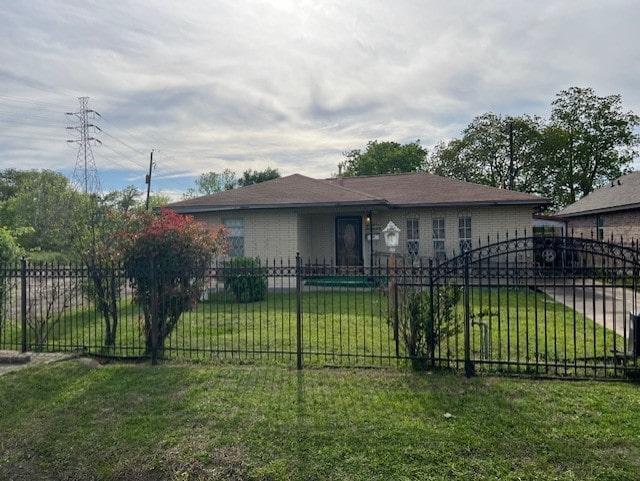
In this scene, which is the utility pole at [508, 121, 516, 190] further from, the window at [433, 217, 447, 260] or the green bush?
the green bush

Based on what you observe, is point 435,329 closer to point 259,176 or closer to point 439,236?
point 439,236

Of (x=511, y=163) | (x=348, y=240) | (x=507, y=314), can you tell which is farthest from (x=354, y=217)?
(x=511, y=163)

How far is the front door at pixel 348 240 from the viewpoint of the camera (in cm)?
1723

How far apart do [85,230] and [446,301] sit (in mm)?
7131

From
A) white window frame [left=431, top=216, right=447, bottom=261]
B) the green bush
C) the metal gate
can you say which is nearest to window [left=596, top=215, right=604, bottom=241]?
white window frame [left=431, top=216, right=447, bottom=261]

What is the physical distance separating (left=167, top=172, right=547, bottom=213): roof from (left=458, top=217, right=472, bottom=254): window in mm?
890

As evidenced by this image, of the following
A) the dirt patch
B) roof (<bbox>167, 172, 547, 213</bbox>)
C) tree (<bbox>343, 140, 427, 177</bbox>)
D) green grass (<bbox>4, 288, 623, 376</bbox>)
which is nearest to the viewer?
green grass (<bbox>4, 288, 623, 376</bbox>)

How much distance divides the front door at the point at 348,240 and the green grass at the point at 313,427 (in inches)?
448

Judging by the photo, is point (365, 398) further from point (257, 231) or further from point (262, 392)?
point (257, 231)

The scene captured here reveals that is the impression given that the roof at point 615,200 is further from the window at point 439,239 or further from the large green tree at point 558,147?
the large green tree at point 558,147

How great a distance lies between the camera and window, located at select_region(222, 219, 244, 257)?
1591cm

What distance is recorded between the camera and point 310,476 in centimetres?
350

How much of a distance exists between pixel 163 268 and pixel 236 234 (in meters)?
9.39

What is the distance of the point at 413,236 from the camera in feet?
55.6
